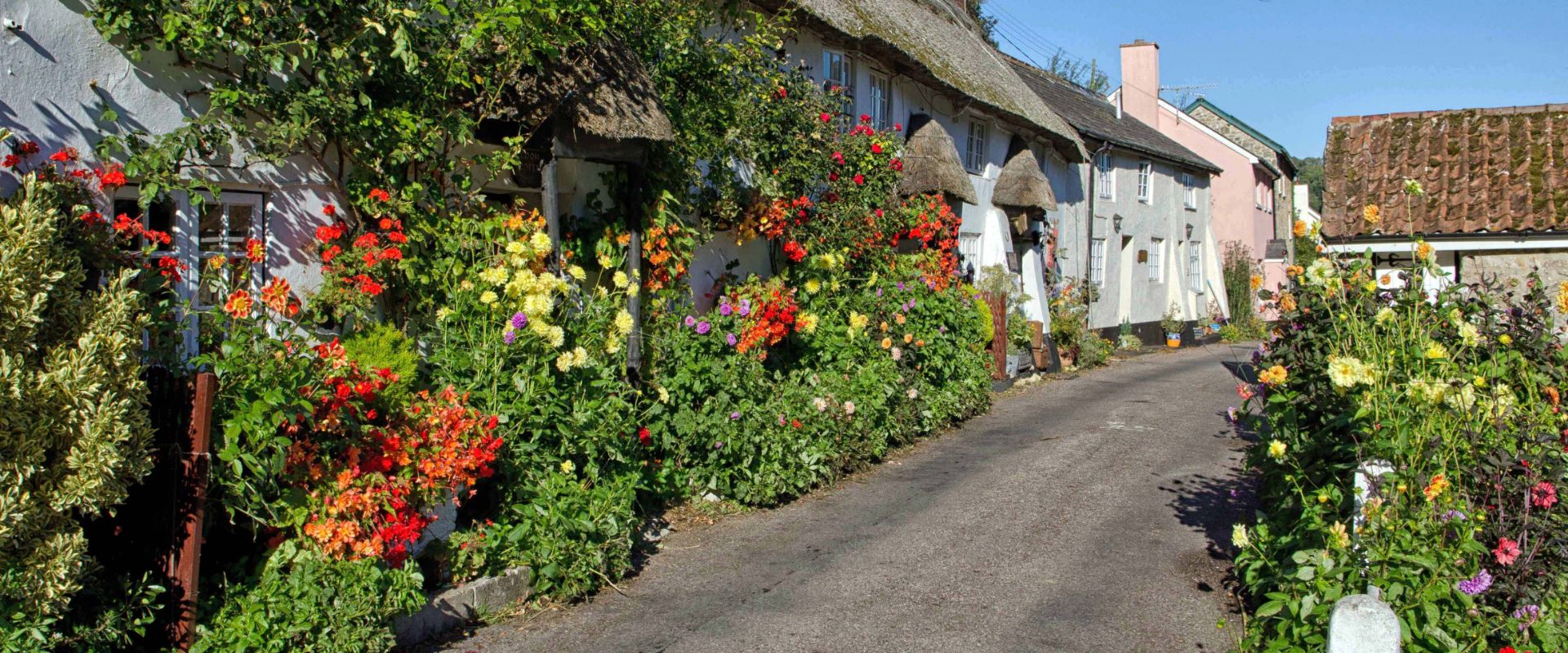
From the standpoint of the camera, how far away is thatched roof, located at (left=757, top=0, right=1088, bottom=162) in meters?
12.3

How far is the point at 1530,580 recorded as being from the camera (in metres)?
4.22

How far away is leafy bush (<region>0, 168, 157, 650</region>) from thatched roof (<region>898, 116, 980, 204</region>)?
35.1ft

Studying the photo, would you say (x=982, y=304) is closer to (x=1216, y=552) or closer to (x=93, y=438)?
(x=1216, y=552)

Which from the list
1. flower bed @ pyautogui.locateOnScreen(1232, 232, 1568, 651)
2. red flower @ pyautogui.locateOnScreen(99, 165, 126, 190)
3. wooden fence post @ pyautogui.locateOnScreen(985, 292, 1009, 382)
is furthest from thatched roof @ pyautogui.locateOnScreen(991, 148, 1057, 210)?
red flower @ pyautogui.locateOnScreen(99, 165, 126, 190)

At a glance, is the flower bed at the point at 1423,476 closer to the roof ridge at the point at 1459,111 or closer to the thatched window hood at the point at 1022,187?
the roof ridge at the point at 1459,111

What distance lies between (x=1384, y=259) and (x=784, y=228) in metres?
4.83

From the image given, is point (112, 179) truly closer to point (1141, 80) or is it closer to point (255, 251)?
point (255, 251)

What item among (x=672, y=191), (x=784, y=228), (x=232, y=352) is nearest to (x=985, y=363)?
(x=784, y=228)

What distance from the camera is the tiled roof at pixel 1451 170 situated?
7324 millimetres

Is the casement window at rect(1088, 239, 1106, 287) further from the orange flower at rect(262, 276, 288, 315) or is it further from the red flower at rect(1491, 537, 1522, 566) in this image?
the orange flower at rect(262, 276, 288, 315)

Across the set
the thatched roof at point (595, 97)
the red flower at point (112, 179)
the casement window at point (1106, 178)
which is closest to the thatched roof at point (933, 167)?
the thatched roof at point (595, 97)

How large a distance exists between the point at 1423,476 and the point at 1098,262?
18.5m

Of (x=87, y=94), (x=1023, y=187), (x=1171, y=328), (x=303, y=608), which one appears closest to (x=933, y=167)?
(x=1023, y=187)

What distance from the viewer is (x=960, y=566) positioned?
6.48m
